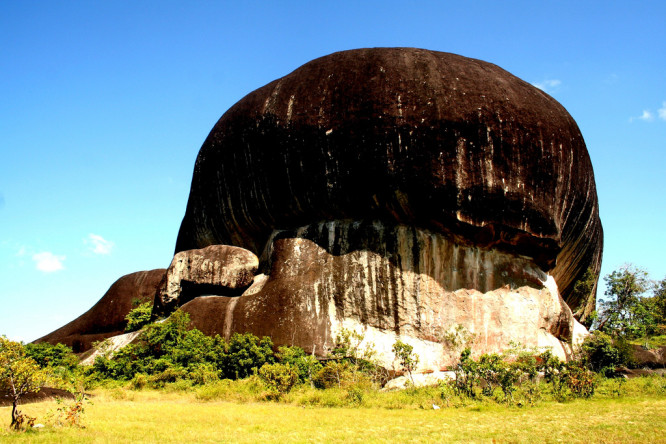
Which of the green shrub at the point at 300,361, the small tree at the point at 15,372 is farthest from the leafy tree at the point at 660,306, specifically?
the small tree at the point at 15,372

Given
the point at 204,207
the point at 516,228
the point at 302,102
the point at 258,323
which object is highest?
the point at 302,102

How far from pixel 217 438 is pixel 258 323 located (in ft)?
20.0

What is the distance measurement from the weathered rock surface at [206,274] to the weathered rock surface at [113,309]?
3.57 metres

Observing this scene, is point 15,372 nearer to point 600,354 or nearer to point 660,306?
point 600,354

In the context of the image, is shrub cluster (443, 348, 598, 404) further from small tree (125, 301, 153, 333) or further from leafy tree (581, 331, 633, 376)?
small tree (125, 301, 153, 333)

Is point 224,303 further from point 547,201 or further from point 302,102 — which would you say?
point 547,201

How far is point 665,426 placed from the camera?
303 inches

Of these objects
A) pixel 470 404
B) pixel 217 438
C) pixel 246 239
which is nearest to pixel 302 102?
pixel 246 239

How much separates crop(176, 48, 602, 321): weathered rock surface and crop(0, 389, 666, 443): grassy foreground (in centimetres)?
429

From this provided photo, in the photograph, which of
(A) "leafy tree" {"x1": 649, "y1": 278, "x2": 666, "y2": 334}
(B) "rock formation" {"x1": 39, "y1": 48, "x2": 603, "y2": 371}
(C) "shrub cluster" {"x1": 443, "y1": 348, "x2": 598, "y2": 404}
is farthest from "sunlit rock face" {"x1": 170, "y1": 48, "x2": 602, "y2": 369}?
(A) "leafy tree" {"x1": 649, "y1": 278, "x2": 666, "y2": 334}

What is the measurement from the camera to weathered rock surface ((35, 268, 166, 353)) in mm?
19031

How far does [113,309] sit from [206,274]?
652 centimetres

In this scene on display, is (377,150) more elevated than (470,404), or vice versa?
(377,150)

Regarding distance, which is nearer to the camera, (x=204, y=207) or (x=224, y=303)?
(x=224, y=303)
